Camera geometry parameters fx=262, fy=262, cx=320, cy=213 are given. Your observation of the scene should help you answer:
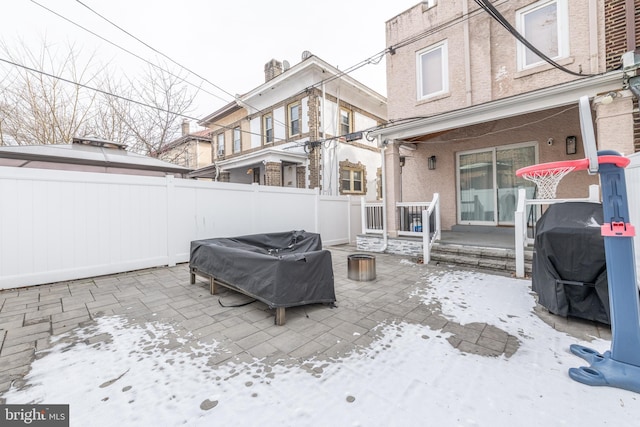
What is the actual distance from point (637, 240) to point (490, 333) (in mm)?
2298

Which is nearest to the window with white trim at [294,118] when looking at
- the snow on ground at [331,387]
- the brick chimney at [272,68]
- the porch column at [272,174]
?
the porch column at [272,174]

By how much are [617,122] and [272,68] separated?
39.5ft

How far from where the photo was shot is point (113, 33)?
19.8 feet

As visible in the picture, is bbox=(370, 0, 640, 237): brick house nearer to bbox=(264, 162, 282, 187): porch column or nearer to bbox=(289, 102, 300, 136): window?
bbox=(289, 102, 300, 136): window

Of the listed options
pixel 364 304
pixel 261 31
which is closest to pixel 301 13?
pixel 261 31

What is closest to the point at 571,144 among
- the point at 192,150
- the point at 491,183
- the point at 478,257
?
the point at 491,183

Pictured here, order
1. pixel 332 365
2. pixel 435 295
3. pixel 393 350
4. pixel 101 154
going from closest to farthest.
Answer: pixel 332 365 < pixel 393 350 < pixel 435 295 < pixel 101 154

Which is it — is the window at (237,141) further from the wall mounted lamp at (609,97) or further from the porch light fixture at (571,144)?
the wall mounted lamp at (609,97)

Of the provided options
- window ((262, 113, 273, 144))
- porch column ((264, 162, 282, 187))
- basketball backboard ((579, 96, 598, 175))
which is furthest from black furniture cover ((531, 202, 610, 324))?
window ((262, 113, 273, 144))

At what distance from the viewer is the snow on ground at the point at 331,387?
162 centimetres

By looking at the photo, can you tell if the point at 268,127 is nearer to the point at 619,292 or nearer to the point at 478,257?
the point at 478,257

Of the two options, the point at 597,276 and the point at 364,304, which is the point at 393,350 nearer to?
the point at 364,304

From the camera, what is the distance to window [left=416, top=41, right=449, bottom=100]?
22.3 feet

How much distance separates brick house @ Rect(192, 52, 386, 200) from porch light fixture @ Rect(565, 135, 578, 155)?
5.57 meters
